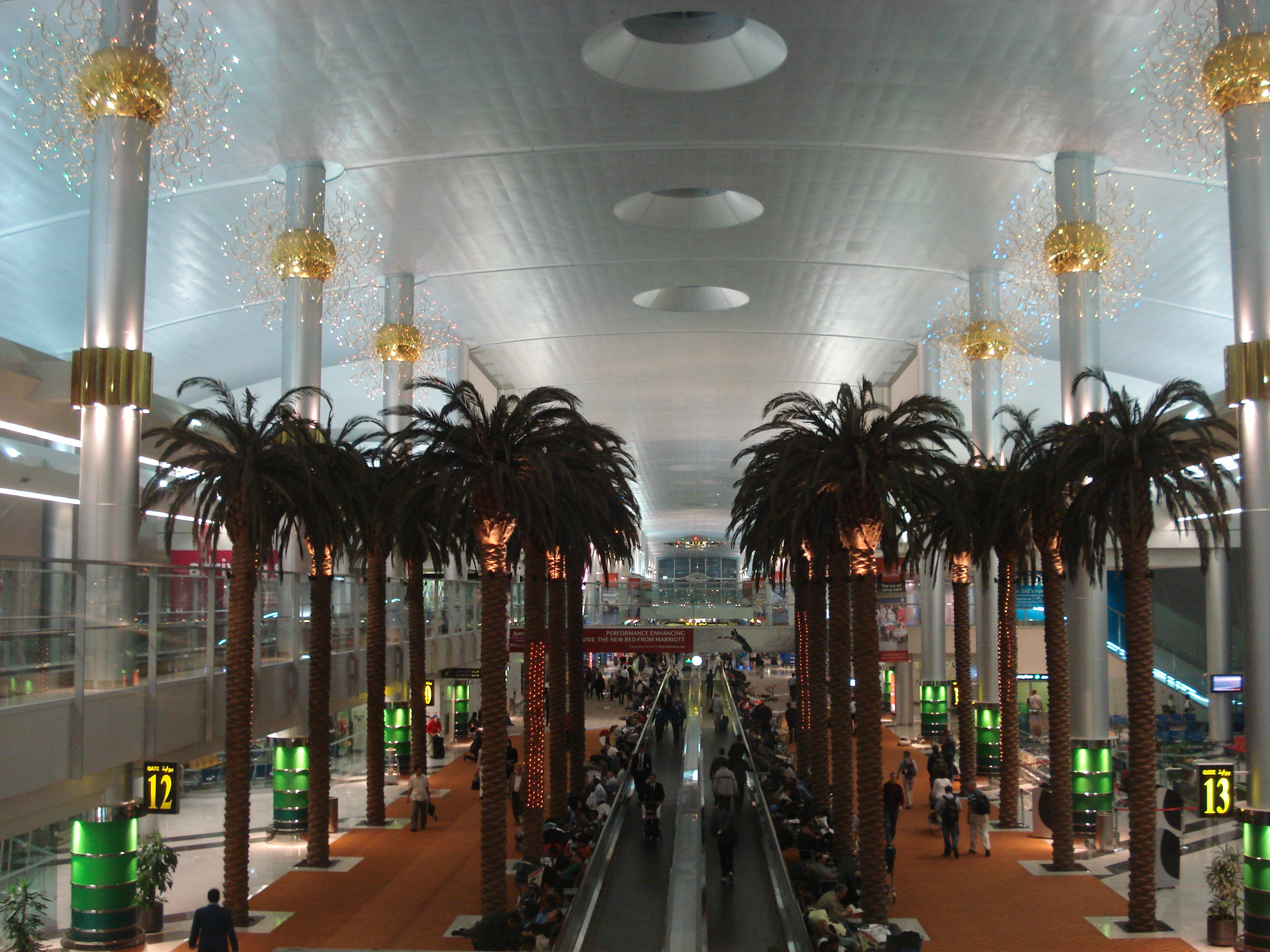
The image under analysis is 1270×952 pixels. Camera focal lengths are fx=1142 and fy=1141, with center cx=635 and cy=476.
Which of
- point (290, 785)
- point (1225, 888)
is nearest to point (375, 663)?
point (290, 785)

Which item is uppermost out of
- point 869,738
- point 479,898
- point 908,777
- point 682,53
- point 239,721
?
point 682,53

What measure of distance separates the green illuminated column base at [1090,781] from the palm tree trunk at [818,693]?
14.8ft

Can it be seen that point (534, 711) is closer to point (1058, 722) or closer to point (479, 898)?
point (479, 898)

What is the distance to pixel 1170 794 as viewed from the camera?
651 inches

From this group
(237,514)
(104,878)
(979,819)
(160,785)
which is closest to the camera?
(160,785)

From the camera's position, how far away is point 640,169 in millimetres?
23828

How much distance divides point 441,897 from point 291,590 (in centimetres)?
555

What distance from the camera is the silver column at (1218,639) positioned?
125ft

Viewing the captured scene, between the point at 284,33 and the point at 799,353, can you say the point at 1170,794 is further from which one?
the point at 799,353

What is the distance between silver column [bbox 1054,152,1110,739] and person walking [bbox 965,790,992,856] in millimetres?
2292

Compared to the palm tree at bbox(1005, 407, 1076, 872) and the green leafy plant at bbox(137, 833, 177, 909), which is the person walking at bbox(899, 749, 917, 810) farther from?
the green leafy plant at bbox(137, 833, 177, 909)

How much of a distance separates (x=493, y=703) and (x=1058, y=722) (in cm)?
909

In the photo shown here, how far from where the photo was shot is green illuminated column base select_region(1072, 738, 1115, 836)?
20562 millimetres

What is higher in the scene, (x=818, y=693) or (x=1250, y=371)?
(x=1250, y=371)
